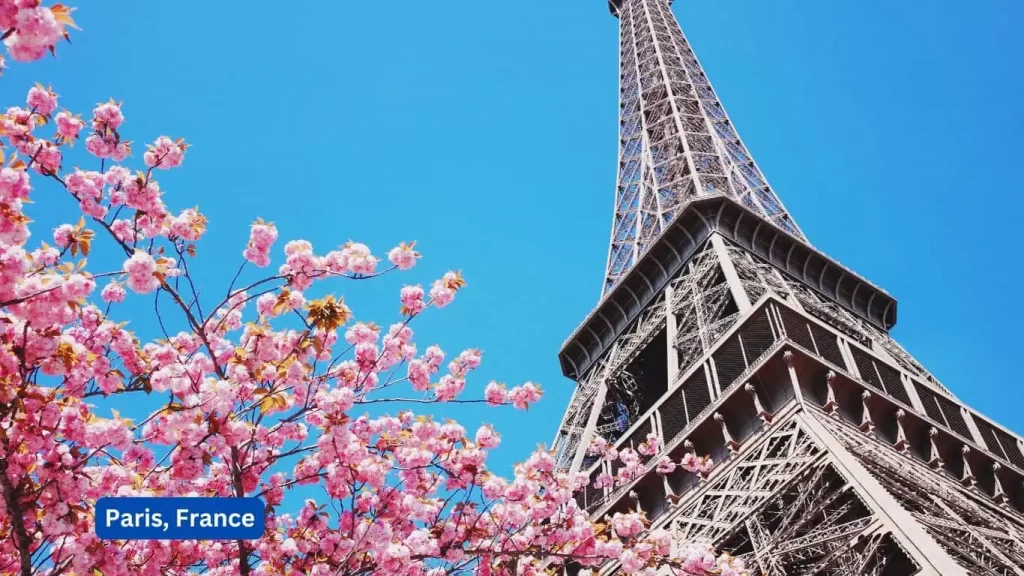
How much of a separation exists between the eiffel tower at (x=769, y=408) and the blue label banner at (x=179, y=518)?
9118mm

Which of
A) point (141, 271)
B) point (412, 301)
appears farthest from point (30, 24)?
point (412, 301)

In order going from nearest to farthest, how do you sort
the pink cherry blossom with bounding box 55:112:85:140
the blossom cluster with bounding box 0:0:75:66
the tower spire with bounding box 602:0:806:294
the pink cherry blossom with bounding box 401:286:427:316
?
Answer: the blossom cluster with bounding box 0:0:75:66, the pink cherry blossom with bounding box 55:112:85:140, the pink cherry blossom with bounding box 401:286:427:316, the tower spire with bounding box 602:0:806:294

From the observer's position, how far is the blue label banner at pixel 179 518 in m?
6.97

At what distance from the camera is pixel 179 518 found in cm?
721

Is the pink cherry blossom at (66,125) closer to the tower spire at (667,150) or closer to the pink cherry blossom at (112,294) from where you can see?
the pink cherry blossom at (112,294)

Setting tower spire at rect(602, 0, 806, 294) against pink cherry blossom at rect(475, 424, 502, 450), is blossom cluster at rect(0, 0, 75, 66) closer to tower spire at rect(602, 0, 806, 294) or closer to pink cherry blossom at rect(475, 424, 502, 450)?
pink cherry blossom at rect(475, 424, 502, 450)

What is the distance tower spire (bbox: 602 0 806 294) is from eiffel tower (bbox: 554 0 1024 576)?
0.72 ft

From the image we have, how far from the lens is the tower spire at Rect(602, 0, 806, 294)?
4394 centimetres

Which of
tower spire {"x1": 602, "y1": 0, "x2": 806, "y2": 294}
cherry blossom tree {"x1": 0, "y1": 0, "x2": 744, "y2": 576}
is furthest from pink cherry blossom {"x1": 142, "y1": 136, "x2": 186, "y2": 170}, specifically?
tower spire {"x1": 602, "y1": 0, "x2": 806, "y2": 294}

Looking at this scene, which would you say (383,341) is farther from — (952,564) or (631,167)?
(631,167)

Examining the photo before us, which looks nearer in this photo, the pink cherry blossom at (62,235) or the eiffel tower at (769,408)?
the pink cherry blossom at (62,235)

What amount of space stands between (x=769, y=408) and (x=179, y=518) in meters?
16.8

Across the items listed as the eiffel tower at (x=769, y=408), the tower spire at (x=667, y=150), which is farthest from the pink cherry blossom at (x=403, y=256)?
the tower spire at (x=667, y=150)

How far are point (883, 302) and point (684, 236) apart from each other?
9363 millimetres
